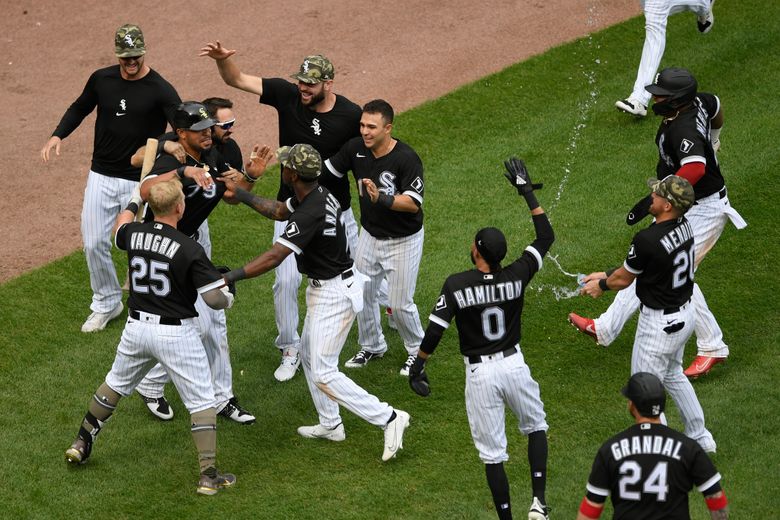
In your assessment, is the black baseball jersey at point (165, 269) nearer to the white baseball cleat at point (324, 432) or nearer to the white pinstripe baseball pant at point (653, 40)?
the white baseball cleat at point (324, 432)

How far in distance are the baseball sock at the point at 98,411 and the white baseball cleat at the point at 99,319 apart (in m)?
1.69

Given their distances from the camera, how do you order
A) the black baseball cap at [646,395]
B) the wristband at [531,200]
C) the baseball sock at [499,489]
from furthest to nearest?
1. the wristband at [531,200]
2. the baseball sock at [499,489]
3. the black baseball cap at [646,395]

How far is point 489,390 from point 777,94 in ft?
20.6

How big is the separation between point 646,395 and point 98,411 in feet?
11.1

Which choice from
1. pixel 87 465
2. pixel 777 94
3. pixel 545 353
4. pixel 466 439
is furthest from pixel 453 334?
pixel 777 94

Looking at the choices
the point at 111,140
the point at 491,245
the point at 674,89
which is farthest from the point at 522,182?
the point at 111,140

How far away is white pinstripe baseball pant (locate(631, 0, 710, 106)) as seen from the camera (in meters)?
10.6

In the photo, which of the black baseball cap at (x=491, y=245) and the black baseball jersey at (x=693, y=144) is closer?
the black baseball cap at (x=491, y=245)

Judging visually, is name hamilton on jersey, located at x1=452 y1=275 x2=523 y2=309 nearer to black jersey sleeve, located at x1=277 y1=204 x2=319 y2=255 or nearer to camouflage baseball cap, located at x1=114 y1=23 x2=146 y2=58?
black jersey sleeve, located at x1=277 y1=204 x2=319 y2=255

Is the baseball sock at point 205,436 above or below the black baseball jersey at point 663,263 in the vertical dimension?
below

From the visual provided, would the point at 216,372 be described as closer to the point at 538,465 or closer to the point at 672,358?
the point at 538,465

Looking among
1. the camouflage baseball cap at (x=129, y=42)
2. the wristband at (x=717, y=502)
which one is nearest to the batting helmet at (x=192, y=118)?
the camouflage baseball cap at (x=129, y=42)

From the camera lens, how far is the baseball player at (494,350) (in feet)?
19.6

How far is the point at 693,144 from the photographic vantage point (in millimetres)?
7363
